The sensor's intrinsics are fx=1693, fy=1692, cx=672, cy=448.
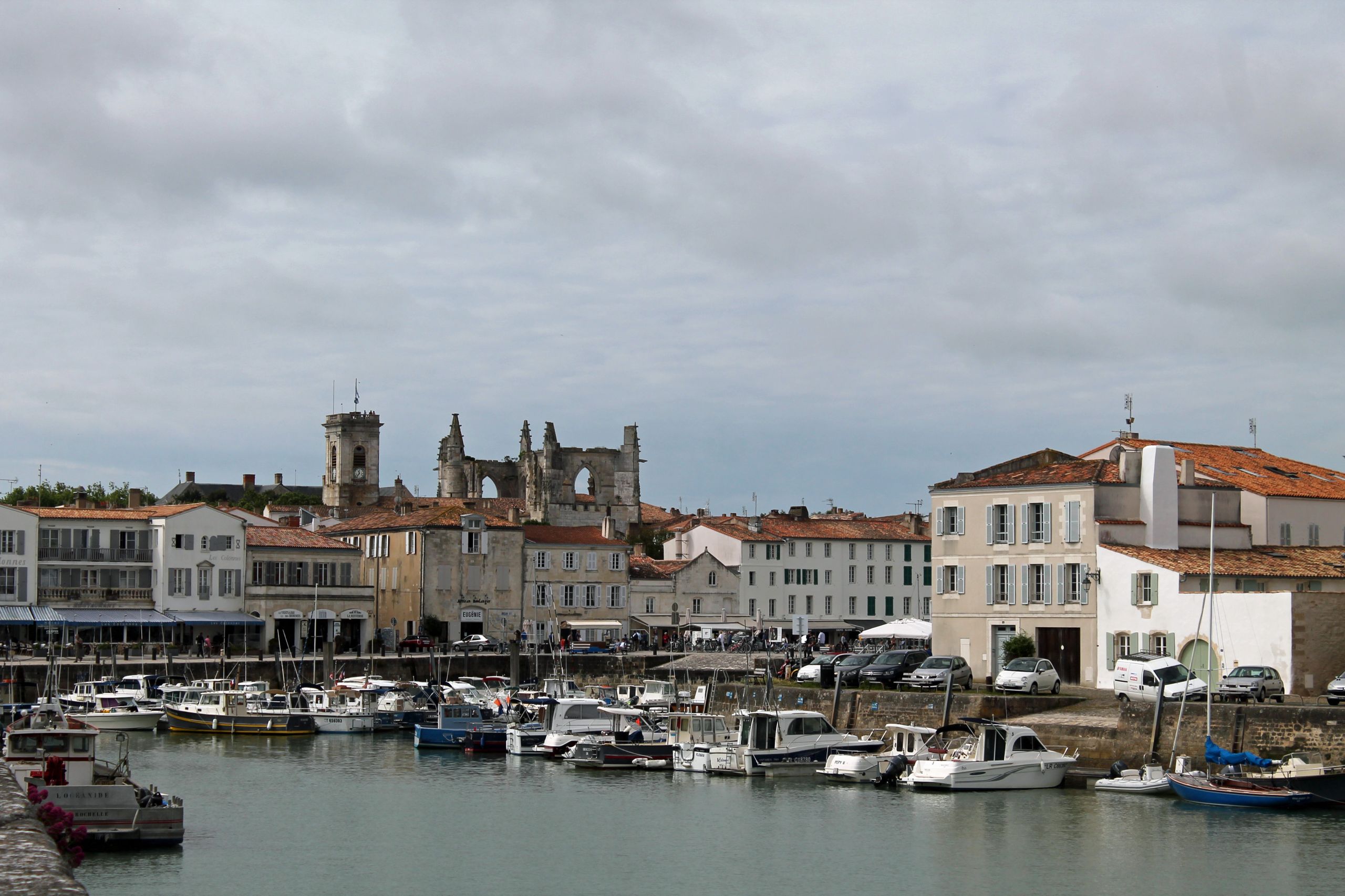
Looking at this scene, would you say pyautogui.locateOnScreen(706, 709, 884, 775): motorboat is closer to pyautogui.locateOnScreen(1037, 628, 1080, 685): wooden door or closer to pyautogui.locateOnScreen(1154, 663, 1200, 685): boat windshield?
pyautogui.locateOnScreen(1154, 663, 1200, 685): boat windshield

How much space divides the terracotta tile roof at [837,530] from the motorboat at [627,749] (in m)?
43.6

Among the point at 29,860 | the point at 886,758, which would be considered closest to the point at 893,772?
the point at 886,758

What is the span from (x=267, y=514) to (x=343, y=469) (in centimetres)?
1491

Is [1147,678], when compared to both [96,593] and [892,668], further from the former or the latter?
[96,593]

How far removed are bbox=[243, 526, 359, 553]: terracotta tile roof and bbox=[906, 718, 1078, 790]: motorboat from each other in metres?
44.5

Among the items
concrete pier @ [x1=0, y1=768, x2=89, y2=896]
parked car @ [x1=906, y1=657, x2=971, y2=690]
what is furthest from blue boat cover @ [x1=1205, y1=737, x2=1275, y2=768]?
concrete pier @ [x1=0, y1=768, x2=89, y2=896]

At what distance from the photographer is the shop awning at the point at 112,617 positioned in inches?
2830

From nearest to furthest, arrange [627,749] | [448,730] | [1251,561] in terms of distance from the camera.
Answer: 1. [627,749]
2. [1251,561]
3. [448,730]

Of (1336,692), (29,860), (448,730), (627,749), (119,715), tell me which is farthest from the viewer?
(119,715)

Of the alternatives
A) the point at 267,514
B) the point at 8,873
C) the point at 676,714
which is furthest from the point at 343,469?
the point at 8,873

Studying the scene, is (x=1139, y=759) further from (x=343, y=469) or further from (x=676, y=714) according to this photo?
(x=343, y=469)

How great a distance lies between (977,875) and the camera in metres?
31.9

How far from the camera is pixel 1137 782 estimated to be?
3991 cm

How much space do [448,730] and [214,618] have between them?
24.4 m
